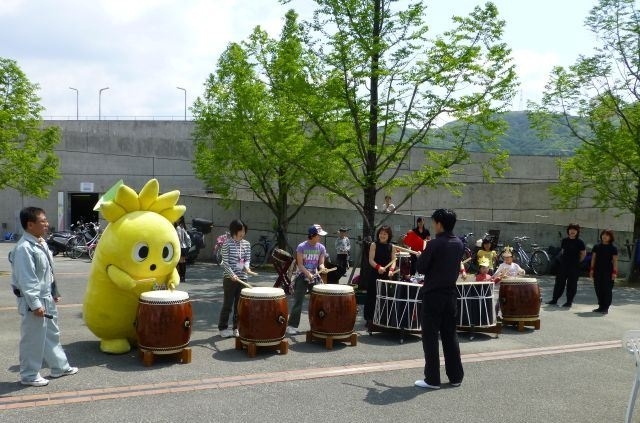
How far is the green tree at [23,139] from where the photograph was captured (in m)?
16.0

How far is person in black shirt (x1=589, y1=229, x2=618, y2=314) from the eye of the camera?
A: 1195 cm

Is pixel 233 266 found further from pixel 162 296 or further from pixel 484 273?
pixel 484 273

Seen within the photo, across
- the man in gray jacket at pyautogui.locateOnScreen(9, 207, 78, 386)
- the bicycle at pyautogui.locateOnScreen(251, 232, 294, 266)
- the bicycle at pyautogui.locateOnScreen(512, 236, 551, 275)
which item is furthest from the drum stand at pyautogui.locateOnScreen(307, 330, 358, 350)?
the bicycle at pyautogui.locateOnScreen(251, 232, 294, 266)

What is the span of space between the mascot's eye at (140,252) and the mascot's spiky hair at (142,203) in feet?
1.72

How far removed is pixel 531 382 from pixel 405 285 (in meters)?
2.42

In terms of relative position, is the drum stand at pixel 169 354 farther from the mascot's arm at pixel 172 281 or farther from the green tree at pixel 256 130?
the green tree at pixel 256 130

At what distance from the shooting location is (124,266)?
24.7ft

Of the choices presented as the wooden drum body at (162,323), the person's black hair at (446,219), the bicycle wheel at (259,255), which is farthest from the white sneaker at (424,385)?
the bicycle wheel at (259,255)

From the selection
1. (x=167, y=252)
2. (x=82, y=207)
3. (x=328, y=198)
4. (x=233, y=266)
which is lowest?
(x=233, y=266)

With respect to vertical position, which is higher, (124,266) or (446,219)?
(446,219)

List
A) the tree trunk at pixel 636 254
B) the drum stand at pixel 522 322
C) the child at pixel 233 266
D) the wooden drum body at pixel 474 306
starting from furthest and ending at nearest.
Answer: the tree trunk at pixel 636 254 → the drum stand at pixel 522 322 → the wooden drum body at pixel 474 306 → the child at pixel 233 266

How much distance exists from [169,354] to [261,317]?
1206mm

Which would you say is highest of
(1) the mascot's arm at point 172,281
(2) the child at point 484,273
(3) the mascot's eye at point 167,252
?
(3) the mascot's eye at point 167,252

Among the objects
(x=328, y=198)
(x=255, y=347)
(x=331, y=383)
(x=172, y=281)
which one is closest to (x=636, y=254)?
(x=328, y=198)
